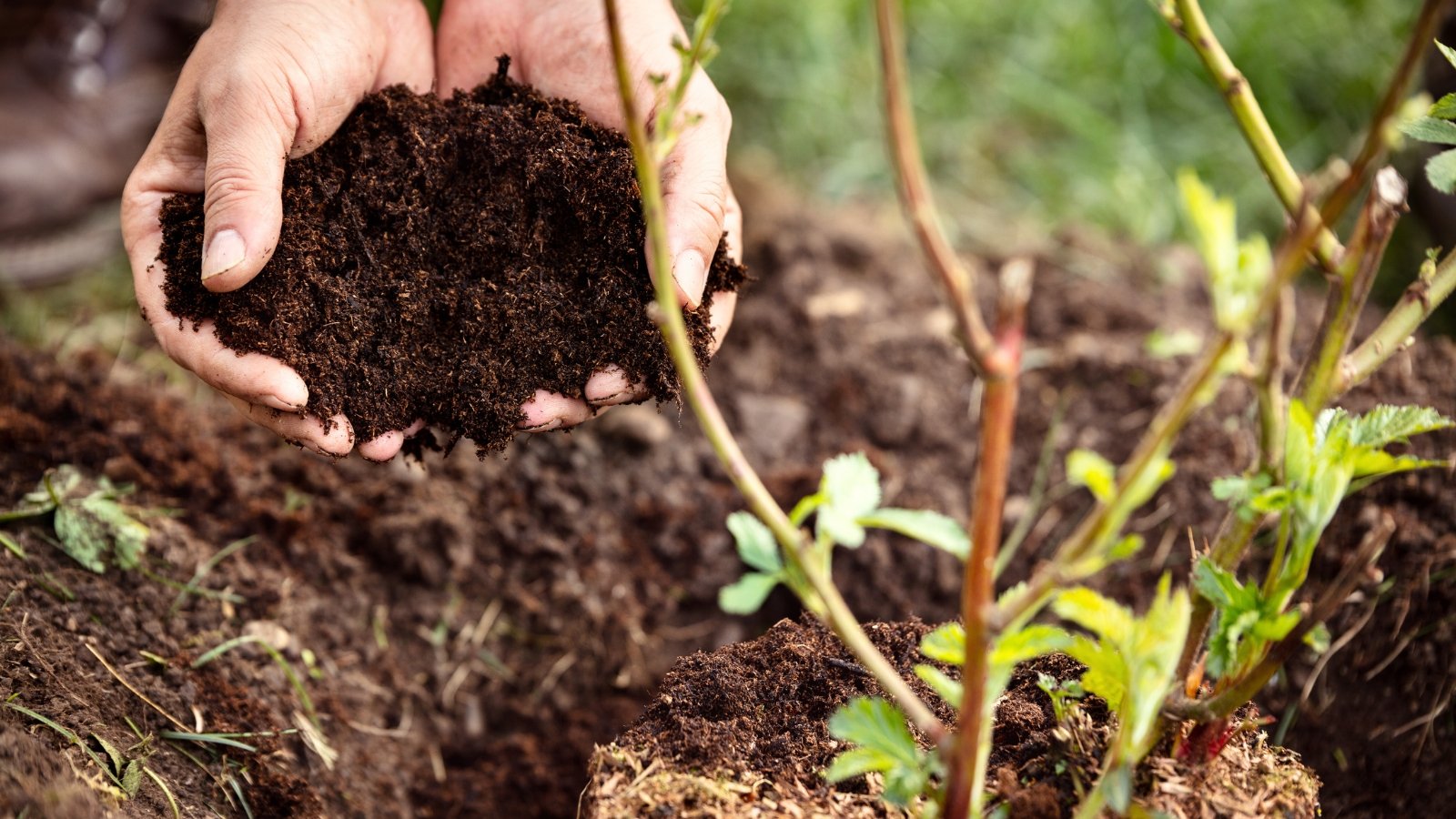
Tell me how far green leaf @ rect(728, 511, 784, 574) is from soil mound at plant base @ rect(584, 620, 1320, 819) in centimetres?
37

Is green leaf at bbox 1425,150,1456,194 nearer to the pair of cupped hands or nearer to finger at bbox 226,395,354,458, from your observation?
the pair of cupped hands

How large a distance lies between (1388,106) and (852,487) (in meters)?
0.60

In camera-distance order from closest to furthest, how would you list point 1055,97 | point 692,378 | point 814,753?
1. point 692,378
2. point 814,753
3. point 1055,97

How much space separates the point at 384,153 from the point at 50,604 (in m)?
0.90

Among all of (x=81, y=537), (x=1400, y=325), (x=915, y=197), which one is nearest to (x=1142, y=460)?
(x=915, y=197)

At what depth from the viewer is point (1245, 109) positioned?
4.08ft

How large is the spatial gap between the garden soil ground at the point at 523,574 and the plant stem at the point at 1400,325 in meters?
0.69

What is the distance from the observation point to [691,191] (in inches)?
64.8

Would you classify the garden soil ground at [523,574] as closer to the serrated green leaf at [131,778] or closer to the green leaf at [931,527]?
the serrated green leaf at [131,778]

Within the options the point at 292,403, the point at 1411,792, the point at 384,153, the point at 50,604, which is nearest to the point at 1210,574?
the point at 1411,792

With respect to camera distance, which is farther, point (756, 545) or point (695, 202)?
point (695, 202)

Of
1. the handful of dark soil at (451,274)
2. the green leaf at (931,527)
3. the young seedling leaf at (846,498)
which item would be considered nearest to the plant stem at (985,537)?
the green leaf at (931,527)

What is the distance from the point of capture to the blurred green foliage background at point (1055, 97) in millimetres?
3387

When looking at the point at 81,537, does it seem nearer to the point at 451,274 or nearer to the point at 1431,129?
the point at 451,274
